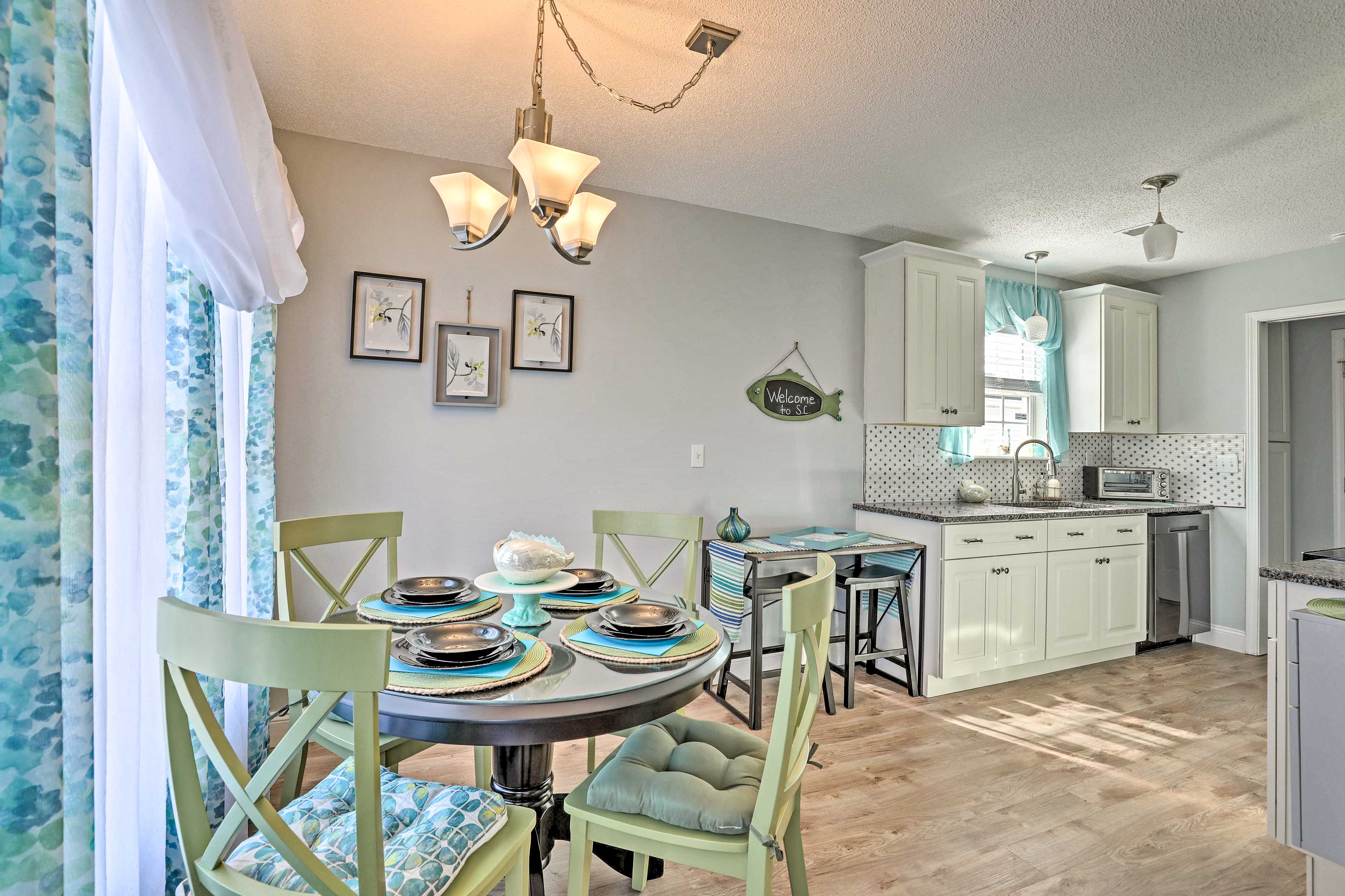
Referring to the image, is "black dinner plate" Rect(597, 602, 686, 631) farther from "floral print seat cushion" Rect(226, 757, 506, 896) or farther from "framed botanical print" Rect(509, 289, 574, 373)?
"framed botanical print" Rect(509, 289, 574, 373)

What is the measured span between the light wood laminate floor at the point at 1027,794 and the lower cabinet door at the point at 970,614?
0.58ft

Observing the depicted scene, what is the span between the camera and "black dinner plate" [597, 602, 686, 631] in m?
1.58

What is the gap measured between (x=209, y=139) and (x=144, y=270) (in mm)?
341

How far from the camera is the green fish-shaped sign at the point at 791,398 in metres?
3.68

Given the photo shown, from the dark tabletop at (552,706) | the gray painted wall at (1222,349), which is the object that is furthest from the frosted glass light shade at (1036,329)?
the dark tabletop at (552,706)

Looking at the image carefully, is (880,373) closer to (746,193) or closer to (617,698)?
(746,193)

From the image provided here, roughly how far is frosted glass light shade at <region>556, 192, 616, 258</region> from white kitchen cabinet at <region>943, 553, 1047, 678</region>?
8.18 ft

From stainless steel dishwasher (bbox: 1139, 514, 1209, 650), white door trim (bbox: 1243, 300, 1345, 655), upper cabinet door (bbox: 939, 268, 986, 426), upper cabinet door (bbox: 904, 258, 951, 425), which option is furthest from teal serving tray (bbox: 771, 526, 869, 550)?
white door trim (bbox: 1243, 300, 1345, 655)

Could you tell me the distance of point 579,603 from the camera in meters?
1.91

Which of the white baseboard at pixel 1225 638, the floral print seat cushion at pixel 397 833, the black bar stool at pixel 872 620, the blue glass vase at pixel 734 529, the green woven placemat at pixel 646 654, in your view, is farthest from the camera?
the white baseboard at pixel 1225 638

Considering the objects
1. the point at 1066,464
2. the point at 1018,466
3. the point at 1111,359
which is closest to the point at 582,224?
the point at 1018,466

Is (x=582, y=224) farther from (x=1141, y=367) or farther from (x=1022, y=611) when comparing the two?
(x=1141, y=367)

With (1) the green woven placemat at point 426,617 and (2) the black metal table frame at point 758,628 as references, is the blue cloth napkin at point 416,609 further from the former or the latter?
(2) the black metal table frame at point 758,628

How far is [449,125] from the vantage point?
105 inches
